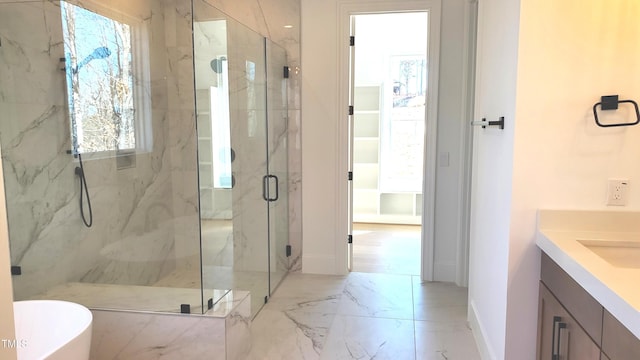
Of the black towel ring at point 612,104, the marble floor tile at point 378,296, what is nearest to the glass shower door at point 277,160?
the marble floor tile at point 378,296

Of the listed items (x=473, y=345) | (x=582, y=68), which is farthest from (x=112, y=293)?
(x=582, y=68)

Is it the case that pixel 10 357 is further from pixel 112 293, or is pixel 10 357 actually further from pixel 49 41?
pixel 49 41

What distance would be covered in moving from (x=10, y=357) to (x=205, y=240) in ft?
7.52

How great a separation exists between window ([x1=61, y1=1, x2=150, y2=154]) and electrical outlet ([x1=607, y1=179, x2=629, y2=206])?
3195mm

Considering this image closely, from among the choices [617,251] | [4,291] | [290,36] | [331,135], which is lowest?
[617,251]

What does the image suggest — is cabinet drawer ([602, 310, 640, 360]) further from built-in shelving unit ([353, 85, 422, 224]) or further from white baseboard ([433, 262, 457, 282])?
built-in shelving unit ([353, 85, 422, 224])

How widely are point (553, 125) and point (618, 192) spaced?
0.40 m

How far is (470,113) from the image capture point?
372 cm

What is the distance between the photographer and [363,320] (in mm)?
3203

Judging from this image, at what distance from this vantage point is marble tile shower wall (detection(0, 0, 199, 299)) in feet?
9.03

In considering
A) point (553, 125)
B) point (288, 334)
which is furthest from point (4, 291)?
point (288, 334)

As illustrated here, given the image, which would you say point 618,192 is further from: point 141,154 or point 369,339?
point 141,154

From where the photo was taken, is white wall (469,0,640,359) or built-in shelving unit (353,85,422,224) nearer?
white wall (469,0,640,359)

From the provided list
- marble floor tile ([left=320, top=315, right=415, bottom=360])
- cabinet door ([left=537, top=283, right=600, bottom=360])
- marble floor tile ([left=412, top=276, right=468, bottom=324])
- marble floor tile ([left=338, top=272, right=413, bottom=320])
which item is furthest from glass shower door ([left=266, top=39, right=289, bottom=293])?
cabinet door ([left=537, top=283, right=600, bottom=360])
